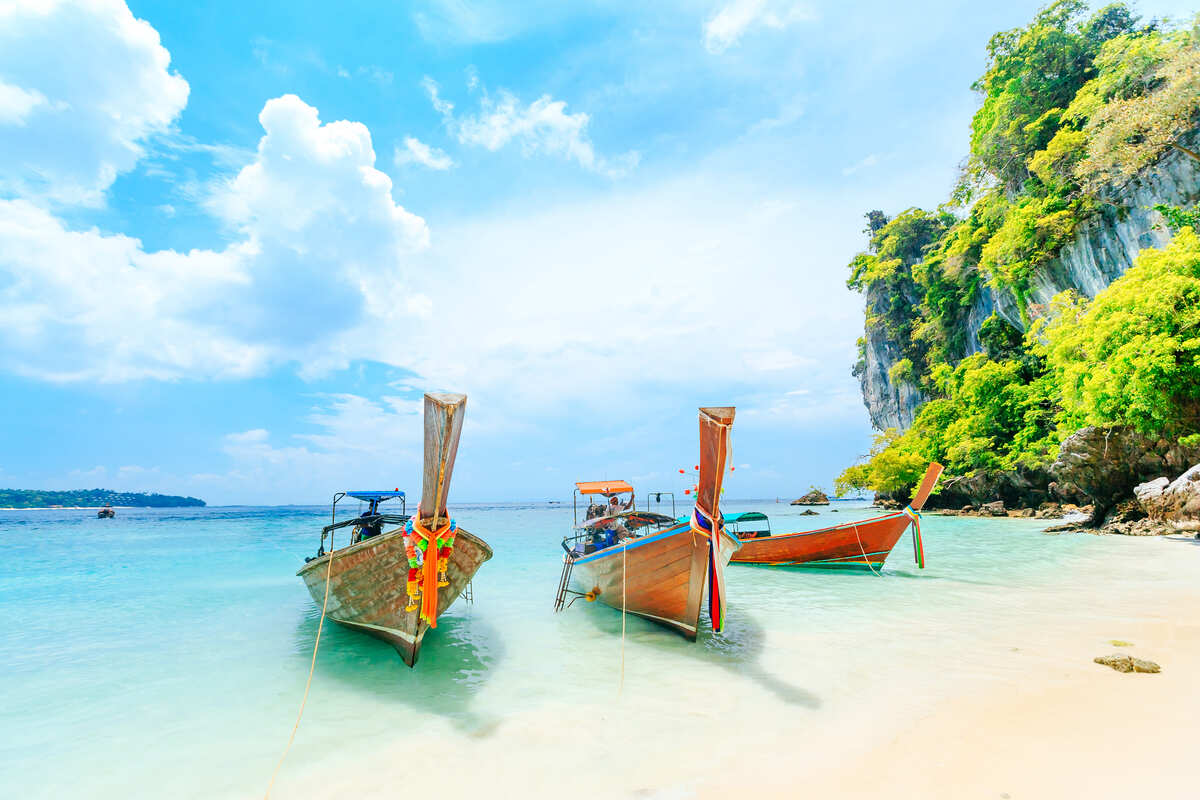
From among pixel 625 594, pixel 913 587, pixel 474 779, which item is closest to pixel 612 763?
pixel 474 779

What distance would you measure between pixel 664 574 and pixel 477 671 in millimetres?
2982

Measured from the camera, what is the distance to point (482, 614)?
35.1 ft

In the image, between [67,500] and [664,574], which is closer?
[664,574]

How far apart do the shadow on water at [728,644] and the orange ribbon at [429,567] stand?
3.35 m

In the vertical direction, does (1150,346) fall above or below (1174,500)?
above

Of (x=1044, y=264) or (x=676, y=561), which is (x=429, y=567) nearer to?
(x=676, y=561)

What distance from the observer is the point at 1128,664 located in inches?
216

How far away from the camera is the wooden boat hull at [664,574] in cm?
721

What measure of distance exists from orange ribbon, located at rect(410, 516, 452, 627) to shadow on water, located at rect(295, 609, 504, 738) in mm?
933

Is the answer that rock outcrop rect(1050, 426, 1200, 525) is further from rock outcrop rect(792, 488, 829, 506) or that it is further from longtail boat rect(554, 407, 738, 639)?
rock outcrop rect(792, 488, 829, 506)

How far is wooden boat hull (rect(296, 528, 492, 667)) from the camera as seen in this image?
6844mm

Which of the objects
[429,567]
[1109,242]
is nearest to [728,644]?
[429,567]

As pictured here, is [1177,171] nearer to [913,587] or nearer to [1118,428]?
[1118,428]

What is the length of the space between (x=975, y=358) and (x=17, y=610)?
43.8 m
